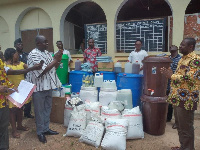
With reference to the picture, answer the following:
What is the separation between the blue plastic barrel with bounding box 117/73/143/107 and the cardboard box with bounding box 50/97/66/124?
1.43 m

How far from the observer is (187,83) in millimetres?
2633

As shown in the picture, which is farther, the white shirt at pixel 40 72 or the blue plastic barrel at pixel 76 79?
the blue plastic barrel at pixel 76 79

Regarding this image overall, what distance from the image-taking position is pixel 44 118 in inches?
145

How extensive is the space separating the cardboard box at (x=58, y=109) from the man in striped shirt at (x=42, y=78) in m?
0.62

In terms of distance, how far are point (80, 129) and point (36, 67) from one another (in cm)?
148

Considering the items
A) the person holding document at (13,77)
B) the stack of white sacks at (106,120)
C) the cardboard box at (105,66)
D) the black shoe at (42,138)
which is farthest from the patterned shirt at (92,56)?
the black shoe at (42,138)

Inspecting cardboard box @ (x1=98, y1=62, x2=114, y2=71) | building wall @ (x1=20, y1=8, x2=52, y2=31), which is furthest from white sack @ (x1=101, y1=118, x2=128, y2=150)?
building wall @ (x1=20, y1=8, x2=52, y2=31)

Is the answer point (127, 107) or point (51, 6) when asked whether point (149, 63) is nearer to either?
point (127, 107)

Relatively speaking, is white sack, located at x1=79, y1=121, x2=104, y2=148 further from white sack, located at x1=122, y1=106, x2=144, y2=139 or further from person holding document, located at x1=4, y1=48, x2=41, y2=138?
person holding document, located at x1=4, y1=48, x2=41, y2=138

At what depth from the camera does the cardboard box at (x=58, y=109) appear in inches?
168

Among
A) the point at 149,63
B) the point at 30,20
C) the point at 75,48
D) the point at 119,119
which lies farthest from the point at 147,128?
the point at 30,20

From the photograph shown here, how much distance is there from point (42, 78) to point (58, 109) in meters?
1.16

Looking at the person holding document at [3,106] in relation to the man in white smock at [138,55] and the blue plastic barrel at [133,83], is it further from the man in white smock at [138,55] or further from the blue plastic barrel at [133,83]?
the man in white smock at [138,55]

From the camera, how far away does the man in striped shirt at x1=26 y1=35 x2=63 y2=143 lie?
132 inches
